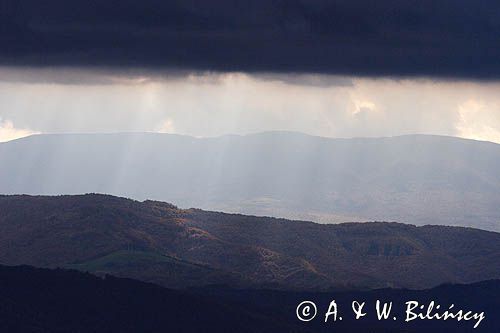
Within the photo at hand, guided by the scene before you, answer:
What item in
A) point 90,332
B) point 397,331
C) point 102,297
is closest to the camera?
point 90,332

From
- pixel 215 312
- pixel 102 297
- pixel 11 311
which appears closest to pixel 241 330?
pixel 215 312

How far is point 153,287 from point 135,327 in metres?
18.7

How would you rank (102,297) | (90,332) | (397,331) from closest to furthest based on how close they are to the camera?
(90,332) → (102,297) → (397,331)

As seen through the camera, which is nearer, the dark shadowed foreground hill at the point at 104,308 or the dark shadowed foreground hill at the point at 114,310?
the dark shadowed foreground hill at the point at 104,308

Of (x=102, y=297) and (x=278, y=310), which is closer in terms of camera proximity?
(x=102, y=297)

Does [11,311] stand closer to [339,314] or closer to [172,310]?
[172,310]

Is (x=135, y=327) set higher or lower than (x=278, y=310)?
lower

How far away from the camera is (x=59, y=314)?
157750 millimetres

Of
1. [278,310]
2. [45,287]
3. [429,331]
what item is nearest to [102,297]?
[45,287]

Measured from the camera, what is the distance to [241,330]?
549 feet

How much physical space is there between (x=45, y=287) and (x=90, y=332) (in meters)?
18.5

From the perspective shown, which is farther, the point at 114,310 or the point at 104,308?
the point at 114,310

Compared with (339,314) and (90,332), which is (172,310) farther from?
(339,314)

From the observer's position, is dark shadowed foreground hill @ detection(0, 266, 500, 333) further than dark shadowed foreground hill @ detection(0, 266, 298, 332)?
Yes
